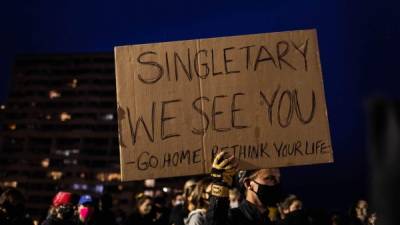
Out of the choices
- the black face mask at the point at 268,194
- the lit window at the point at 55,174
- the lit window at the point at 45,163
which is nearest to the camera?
the black face mask at the point at 268,194

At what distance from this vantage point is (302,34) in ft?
10.2

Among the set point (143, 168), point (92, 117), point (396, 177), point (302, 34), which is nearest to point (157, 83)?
point (143, 168)

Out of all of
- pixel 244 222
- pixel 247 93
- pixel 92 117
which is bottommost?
pixel 244 222

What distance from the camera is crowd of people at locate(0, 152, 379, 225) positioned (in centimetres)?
266

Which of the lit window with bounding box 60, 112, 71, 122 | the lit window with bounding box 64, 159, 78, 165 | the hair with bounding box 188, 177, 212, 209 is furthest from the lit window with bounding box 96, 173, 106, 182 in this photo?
the hair with bounding box 188, 177, 212, 209

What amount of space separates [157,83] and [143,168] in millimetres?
519

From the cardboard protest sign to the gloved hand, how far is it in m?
0.18

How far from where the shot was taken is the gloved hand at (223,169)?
2639mm

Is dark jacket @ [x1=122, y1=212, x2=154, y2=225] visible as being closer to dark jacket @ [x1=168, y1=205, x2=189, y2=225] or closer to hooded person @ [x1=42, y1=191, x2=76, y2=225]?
dark jacket @ [x1=168, y1=205, x2=189, y2=225]

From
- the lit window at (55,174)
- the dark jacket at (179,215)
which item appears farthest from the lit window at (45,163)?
the dark jacket at (179,215)

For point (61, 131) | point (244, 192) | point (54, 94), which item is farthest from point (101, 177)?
point (244, 192)

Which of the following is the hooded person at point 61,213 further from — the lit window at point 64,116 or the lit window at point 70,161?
the lit window at point 64,116

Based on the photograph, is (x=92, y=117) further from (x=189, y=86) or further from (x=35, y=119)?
(x=189, y=86)

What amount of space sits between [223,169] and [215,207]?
208 mm
